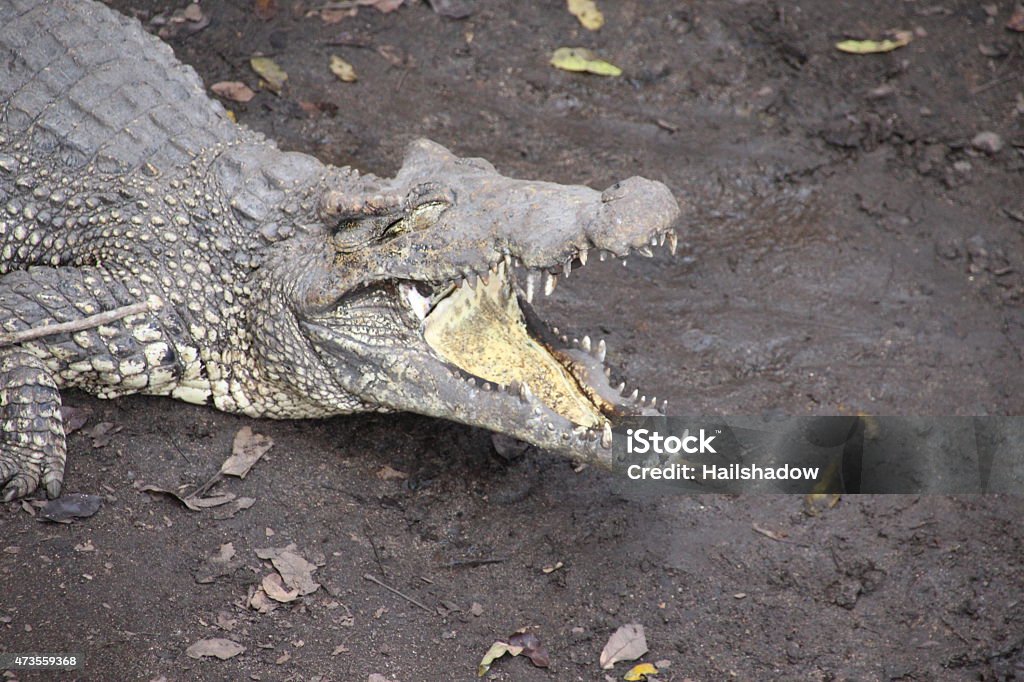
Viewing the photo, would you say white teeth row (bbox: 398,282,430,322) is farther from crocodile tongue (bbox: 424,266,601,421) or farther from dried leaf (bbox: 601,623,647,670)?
dried leaf (bbox: 601,623,647,670)

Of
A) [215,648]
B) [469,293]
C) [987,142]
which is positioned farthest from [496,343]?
[987,142]

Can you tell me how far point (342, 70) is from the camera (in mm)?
6859

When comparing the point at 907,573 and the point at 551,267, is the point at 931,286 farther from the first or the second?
the point at 551,267

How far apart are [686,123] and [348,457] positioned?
3458mm

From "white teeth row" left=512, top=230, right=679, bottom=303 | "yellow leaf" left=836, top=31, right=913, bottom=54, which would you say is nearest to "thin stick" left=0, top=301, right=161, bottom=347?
"white teeth row" left=512, top=230, right=679, bottom=303

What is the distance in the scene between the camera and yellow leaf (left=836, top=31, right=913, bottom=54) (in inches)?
292

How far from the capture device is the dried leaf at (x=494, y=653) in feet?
13.0

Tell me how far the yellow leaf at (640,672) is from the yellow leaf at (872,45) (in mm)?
5073

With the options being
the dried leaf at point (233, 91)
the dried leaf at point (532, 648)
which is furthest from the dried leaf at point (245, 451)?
the dried leaf at point (233, 91)

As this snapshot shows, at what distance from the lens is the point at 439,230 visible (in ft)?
13.8

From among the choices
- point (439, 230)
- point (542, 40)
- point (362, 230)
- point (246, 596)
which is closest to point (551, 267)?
point (439, 230)

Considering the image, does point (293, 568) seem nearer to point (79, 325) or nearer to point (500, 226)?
point (79, 325)

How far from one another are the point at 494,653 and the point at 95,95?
3.22 meters

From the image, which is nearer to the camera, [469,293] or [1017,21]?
[469,293]
